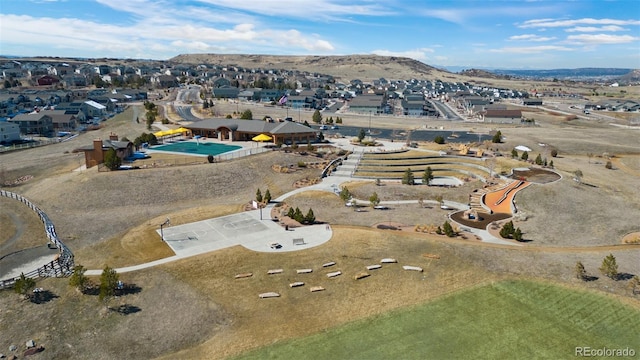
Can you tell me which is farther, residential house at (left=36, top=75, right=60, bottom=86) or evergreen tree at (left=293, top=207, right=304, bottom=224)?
residential house at (left=36, top=75, right=60, bottom=86)

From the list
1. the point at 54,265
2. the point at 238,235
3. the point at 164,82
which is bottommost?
the point at 54,265

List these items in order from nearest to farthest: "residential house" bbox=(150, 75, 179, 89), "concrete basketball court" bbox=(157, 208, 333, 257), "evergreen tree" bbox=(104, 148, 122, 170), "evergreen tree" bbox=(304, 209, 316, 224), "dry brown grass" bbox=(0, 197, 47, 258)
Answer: "concrete basketball court" bbox=(157, 208, 333, 257) < "dry brown grass" bbox=(0, 197, 47, 258) < "evergreen tree" bbox=(304, 209, 316, 224) < "evergreen tree" bbox=(104, 148, 122, 170) < "residential house" bbox=(150, 75, 179, 89)

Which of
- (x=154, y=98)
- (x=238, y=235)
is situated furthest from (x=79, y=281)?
(x=154, y=98)

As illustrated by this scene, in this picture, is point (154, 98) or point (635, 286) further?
point (154, 98)

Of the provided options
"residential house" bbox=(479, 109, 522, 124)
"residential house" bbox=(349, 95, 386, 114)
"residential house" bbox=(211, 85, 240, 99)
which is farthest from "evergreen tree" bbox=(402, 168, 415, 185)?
"residential house" bbox=(211, 85, 240, 99)

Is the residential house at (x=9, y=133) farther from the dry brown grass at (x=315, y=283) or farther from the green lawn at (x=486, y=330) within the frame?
the green lawn at (x=486, y=330)

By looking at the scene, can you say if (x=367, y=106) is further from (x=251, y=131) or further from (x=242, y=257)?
(x=242, y=257)

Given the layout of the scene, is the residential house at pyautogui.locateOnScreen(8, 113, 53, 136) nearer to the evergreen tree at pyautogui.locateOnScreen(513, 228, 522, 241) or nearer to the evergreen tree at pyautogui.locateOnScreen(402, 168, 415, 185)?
the evergreen tree at pyautogui.locateOnScreen(402, 168, 415, 185)
